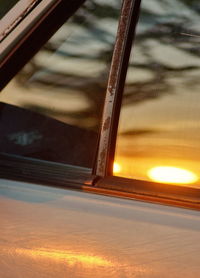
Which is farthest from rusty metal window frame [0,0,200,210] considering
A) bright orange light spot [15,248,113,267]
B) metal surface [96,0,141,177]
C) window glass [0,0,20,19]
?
bright orange light spot [15,248,113,267]

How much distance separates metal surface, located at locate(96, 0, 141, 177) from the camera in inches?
70.6

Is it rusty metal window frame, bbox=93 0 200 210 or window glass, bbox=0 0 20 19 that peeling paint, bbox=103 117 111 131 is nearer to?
rusty metal window frame, bbox=93 0 200 210

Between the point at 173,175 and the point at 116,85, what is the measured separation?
36cm

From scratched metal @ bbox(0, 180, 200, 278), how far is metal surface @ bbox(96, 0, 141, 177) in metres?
0.15

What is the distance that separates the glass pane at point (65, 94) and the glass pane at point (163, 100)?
10cm

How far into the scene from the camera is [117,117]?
1805 mm

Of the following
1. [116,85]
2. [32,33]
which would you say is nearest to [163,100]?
[116,85]

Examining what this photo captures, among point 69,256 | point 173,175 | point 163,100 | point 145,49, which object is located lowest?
point 69,256

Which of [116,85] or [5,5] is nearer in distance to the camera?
[116,85]

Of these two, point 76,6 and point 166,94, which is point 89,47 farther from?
point 166,94

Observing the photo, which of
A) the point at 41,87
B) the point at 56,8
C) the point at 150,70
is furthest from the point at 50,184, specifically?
the point at 56,8

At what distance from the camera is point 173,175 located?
66.3 inches

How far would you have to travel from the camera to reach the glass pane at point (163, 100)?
5.61 feet

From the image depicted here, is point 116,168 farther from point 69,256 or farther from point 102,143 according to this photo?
point 69,256
